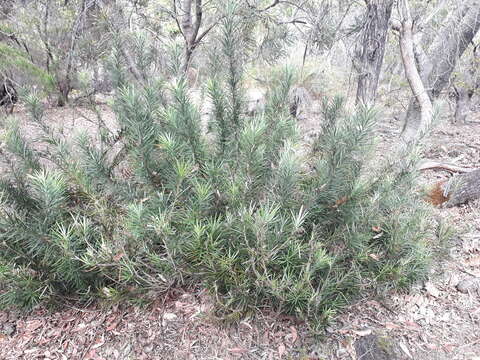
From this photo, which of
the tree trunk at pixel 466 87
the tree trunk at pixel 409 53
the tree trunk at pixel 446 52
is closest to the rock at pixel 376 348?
the tree trunk at pixel 409 53

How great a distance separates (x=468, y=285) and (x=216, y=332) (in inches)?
81.4

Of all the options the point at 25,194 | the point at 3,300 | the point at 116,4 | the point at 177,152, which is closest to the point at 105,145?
the point at 25,194

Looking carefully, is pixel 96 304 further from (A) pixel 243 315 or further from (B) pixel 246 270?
(B) pixel 246 270

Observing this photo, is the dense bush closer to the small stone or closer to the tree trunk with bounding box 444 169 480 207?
the small stone

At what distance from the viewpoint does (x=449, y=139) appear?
6.54 metres

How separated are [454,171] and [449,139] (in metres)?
2.48

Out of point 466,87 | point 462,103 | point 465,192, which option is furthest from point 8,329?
point 462,103

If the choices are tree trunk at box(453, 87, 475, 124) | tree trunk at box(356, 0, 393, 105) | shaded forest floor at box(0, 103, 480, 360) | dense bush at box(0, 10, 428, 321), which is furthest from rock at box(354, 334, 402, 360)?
tree trunk at box(453, 87, 475, 124)

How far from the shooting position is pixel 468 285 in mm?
2807

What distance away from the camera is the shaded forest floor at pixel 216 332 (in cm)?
219

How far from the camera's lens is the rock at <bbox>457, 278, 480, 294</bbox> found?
9.11 ft

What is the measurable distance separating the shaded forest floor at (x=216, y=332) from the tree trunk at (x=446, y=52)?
309cm

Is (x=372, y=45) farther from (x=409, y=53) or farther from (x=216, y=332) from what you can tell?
(x=216, y=332)

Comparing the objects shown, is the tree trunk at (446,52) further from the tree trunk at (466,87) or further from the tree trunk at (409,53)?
the tree trunk at (466,87)
